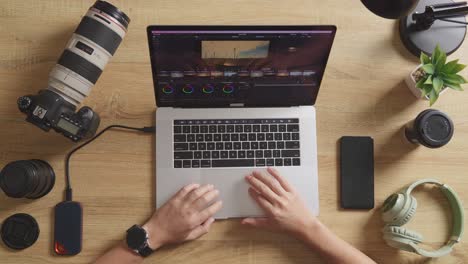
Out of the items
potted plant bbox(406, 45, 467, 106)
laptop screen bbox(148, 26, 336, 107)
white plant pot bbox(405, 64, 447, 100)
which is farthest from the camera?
white plant pot bbox(405, 64, 447, 100)

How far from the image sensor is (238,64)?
1.00 metres

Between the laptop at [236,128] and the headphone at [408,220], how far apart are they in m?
0.17

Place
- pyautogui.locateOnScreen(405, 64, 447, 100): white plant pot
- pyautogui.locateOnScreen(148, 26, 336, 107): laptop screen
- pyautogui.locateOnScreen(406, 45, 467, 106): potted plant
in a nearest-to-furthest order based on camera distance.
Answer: pyautogui.locateOnScreen(148, 26, 336, 107): laptop screen, pyautogui.locateOnScreen(406, 45, 467, 106): potted plant, pyautogui.locateOnScreen(405, 64, 447, 100): white plant pot

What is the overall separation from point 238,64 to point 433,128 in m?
0.47

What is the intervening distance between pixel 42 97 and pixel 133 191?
0.29 m

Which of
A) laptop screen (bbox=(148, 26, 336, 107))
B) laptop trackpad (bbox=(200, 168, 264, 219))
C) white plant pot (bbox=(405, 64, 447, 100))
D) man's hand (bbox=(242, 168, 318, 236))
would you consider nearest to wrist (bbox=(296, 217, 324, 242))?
man's hand (bbox=(242, 168, 318, 236))

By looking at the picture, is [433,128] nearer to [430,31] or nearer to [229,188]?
[430,31]

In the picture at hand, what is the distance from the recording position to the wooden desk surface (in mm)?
1072

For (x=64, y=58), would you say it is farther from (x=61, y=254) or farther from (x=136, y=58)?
(x=61, y=254)

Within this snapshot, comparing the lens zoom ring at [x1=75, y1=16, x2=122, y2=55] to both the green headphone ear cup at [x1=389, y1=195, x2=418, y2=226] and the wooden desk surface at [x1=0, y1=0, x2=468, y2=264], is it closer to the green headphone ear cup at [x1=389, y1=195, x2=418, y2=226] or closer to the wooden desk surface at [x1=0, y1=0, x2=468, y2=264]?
the wooden desk surface at [x1=0, y1=0, x2=468, y2=264]

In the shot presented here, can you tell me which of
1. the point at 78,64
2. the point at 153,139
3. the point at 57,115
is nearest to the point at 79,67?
the point at 78,64

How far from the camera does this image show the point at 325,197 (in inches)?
43.4

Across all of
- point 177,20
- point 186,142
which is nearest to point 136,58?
point 177,20

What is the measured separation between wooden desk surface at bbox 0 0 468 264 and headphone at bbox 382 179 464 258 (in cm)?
3
